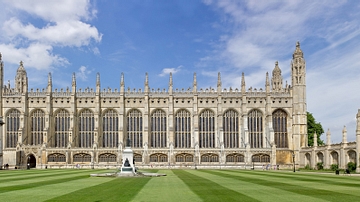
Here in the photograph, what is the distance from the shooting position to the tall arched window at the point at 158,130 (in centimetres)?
7112

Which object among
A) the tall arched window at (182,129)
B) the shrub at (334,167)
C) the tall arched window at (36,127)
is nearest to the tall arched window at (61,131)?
the tall arched window at (36,127)

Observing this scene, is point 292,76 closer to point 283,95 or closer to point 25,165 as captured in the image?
point 283,95

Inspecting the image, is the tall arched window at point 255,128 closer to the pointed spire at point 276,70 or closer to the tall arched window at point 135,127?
the pointed spire at point 276,70

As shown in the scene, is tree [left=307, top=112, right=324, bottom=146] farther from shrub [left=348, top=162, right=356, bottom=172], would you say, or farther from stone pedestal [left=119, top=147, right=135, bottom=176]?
stone pedestal [left=119, top=147, right=135, bottom=176]

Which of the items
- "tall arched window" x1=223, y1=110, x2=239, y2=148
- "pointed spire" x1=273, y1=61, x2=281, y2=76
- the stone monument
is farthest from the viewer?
"pointed spire" x1=273, y1=61, x2=281, y2=76

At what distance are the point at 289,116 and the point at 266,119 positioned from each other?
13.6 ft

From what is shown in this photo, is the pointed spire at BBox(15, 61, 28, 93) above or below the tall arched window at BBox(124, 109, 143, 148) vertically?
above

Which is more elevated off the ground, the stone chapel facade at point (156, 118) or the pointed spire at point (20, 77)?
the pointed spire at point (20, 77)

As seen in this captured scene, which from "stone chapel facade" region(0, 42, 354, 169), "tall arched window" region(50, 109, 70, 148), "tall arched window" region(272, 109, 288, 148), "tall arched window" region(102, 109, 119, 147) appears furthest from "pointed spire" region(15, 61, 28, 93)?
"tall arched window" region(272, 109, 288, 148)

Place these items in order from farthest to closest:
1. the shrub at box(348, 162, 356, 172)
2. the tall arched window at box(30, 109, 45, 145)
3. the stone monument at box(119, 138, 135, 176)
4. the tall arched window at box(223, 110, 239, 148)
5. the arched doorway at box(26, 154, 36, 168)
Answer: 1. the tall arched window at box(30, 109, 45, 145)
2. the tall arched window at box(223, 110, 239, 148)
3. the arched doorway at box(26, 154, 36, 168)
4. the shrub at box(348, 162, 356, 172)
5. the stone monument at box(119, 138, 135, 176)

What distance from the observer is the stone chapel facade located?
6881cm

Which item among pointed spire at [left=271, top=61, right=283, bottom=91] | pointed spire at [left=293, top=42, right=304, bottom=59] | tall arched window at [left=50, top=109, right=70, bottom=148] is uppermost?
pointed spire at [left=293, top=42, right=304, bottom=59]

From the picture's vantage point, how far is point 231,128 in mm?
70812

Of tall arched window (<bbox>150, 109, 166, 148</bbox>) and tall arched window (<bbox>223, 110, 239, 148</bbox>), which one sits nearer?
tall arched window (<bbox>223, 110, 239, 148</bbox>)
